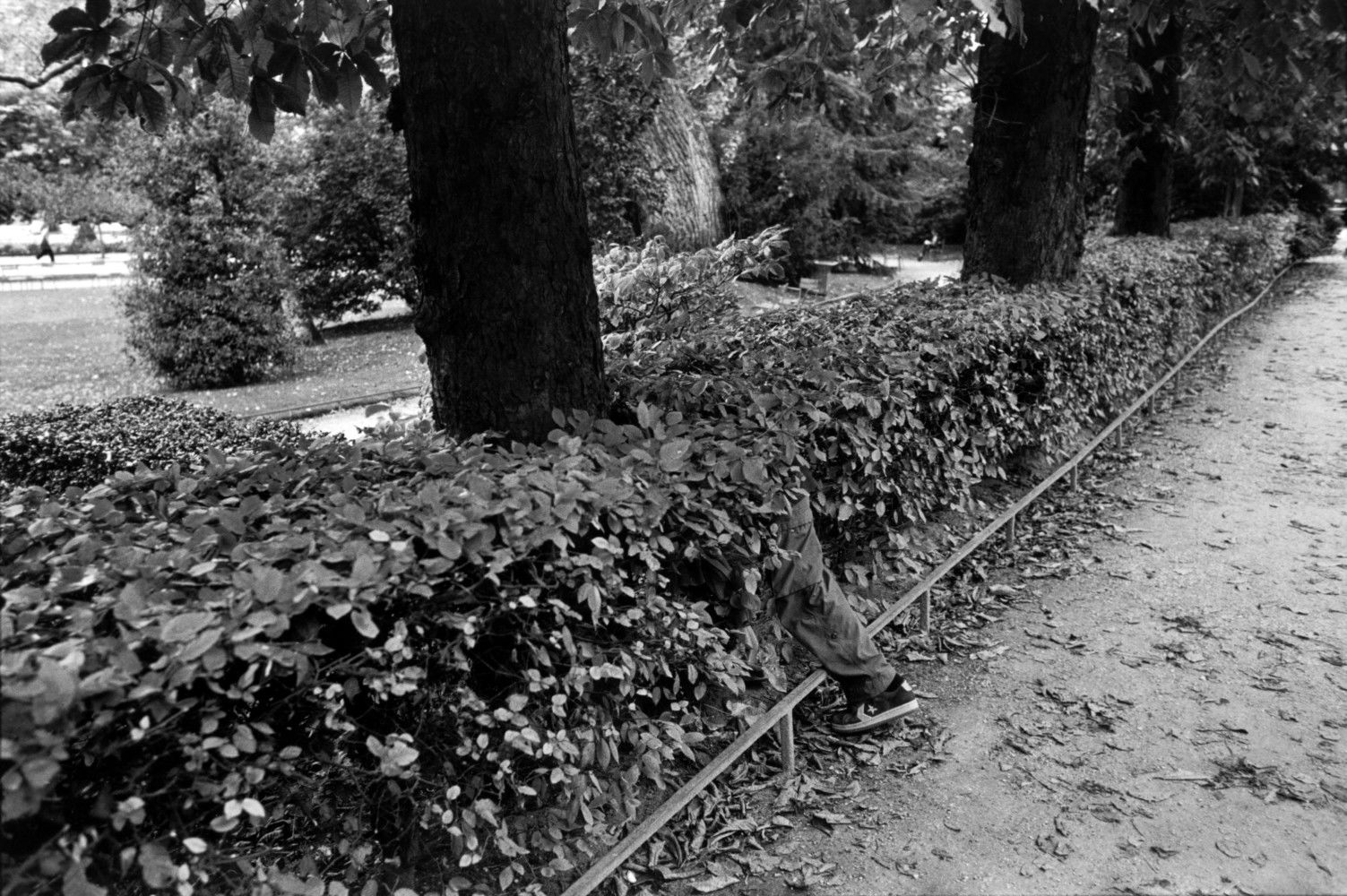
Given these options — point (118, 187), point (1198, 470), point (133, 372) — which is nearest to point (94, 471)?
point (1198, 470)

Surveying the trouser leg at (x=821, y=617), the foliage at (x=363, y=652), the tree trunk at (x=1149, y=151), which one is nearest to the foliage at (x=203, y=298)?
the foliage at (x=363, y=652)

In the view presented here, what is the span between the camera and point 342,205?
55.3 ft

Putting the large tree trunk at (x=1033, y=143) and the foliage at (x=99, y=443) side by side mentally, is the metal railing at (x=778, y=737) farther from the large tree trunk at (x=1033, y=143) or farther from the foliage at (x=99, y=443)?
the foliage at (x=99, y=443)

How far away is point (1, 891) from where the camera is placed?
167 centimetres

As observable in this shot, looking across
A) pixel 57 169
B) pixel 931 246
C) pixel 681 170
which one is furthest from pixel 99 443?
pixel 931 246

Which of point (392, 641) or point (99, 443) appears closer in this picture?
point (392, 641)

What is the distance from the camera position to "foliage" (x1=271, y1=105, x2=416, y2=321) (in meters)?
16.7

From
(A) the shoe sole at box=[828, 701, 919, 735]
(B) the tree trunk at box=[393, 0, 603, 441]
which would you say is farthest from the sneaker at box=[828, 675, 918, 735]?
(B) the tree trunk at box=[393, 0, 603, 441]

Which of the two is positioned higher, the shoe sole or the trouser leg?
the trouser leg

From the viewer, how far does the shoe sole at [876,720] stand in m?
4.05

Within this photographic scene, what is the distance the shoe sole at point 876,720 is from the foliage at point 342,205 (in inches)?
562

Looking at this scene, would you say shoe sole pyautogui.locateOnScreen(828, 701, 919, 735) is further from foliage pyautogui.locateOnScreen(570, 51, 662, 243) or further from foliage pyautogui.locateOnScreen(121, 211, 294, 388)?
foliage pyautogui.locateOnScreen(121, 211, 294, 388)

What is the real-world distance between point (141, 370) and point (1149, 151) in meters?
16.2

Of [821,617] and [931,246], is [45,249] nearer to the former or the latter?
[931,246]
